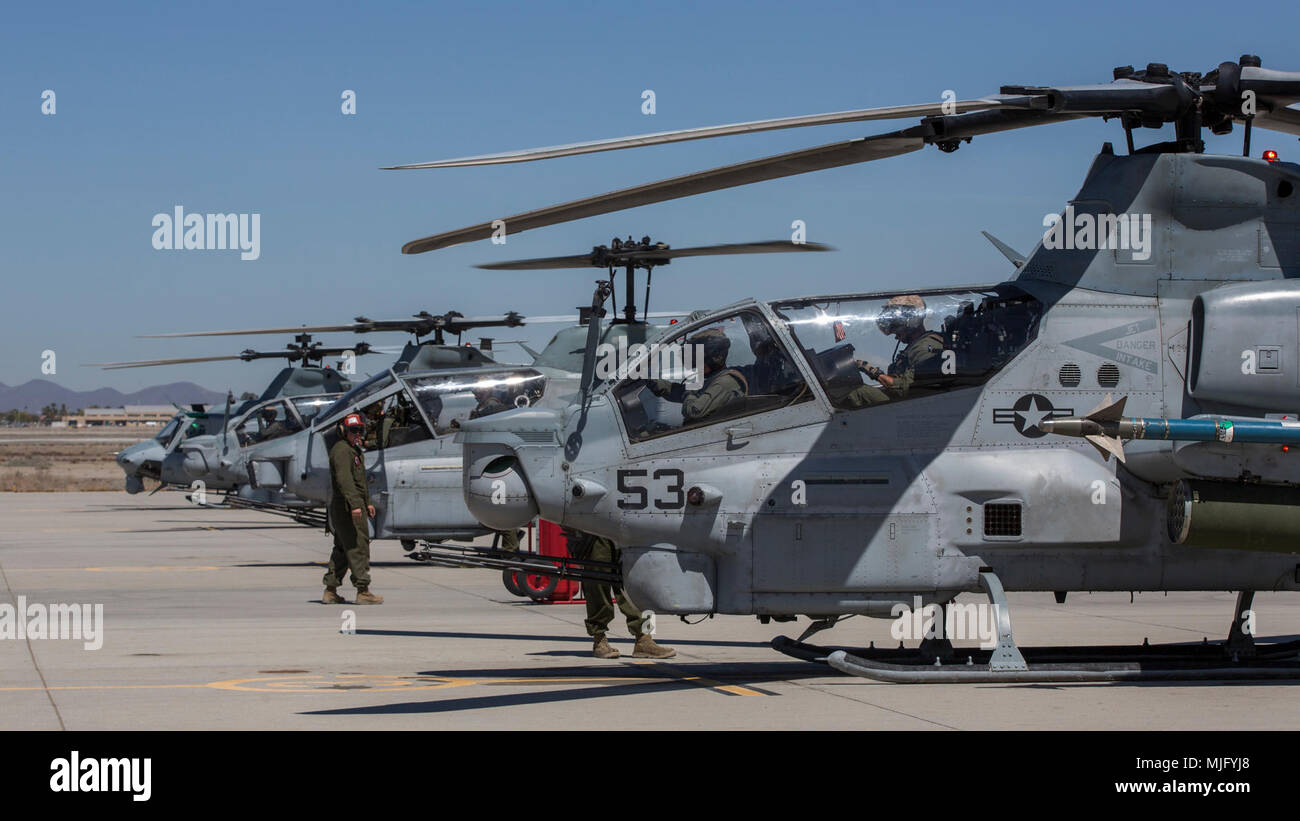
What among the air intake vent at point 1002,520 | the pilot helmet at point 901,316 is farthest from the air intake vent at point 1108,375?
the pilot helmet at point 901,316

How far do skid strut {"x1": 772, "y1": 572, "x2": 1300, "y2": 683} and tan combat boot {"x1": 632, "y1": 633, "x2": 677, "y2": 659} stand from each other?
4.72 ft

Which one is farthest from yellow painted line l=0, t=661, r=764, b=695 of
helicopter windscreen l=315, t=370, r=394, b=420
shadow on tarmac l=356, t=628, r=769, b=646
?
helicopter windscreen l=315, t=370, r=394, b=420

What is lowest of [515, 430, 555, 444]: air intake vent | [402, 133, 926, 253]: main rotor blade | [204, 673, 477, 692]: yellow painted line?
[204, 673, 477, 692]: yellow painted line

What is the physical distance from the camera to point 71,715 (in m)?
8.54

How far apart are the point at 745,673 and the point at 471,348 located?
37.4 ft

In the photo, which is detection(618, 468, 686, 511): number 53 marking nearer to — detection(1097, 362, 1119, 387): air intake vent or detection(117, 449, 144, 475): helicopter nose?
detection(1097, 362, 1119, 387): air intake vent

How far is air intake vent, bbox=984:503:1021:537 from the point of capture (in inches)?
362

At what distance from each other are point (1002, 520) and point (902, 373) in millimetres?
1152

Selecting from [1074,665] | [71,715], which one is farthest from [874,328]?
[71,715]

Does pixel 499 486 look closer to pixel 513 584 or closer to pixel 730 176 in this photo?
pixel 730 176

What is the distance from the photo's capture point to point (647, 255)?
17.0 metres
